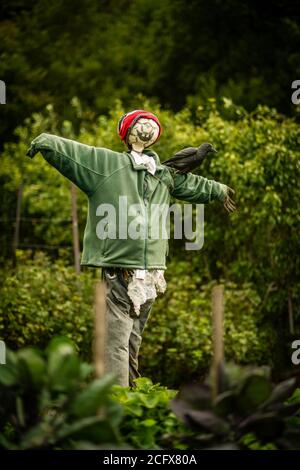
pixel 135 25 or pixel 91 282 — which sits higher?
pixel 135 25

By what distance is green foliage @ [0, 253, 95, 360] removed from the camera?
791 centimetres

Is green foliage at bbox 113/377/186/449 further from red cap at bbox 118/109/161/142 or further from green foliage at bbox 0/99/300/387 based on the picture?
green foliage at bbox 0/99/300/387

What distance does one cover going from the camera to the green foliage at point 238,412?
126 inches

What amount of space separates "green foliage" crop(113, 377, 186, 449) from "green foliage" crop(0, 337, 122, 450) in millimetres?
274

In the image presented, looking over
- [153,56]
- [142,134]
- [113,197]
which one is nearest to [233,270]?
[142,134]

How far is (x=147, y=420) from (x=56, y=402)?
42 centimetres

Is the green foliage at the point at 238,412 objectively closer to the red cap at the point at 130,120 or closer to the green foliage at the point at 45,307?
the red cap at the point at 130,120

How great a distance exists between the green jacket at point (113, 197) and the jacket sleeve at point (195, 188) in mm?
231

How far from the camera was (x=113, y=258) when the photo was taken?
4965 millimetres

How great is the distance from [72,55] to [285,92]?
5.62m

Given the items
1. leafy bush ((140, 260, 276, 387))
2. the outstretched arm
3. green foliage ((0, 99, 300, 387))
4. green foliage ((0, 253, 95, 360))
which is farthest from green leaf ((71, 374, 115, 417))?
leafy bush ((140, 260, 276, 387))

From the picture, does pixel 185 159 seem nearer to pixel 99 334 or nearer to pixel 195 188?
pixel 195 188

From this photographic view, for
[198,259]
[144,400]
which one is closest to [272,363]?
[198,259]

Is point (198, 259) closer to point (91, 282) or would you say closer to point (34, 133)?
point (91, 282)
